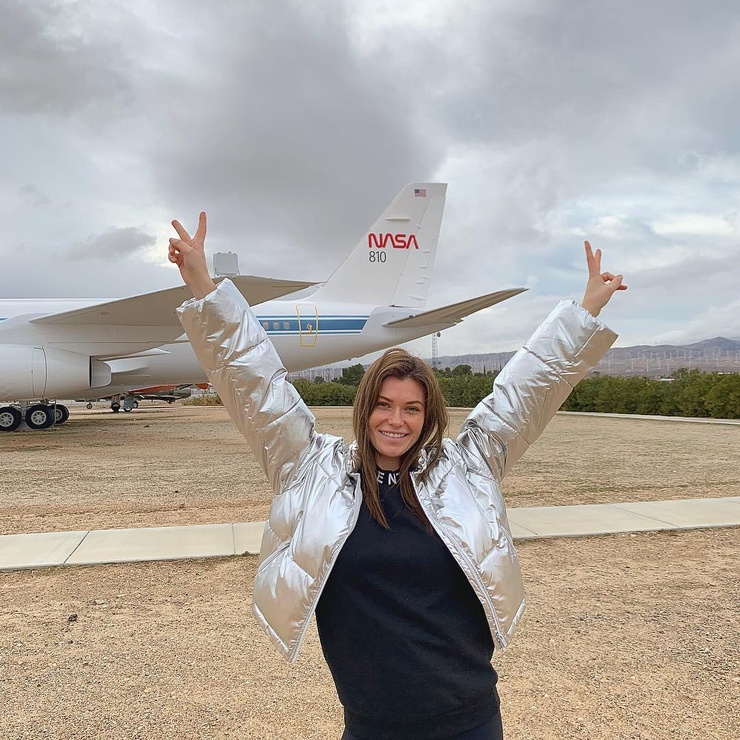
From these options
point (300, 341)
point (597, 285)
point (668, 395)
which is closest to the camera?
point (597, 285)

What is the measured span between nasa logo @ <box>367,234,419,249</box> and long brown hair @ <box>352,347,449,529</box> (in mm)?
17299

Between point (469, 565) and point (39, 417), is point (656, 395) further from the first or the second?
point (469, 565)

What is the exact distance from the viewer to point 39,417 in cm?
1889

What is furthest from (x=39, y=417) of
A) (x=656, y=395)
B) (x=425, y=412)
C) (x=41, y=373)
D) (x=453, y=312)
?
(x=656, y=395)

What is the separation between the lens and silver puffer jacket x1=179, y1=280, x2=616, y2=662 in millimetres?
1653

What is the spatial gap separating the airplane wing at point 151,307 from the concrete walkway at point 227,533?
6693 mm

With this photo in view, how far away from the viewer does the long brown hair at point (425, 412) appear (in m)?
1.79

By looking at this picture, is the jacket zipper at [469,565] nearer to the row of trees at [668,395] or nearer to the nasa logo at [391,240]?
the nasa logo at [391,240]

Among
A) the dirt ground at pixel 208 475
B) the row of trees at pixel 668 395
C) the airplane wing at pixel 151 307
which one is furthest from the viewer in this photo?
the row of trees at pixel 668 395

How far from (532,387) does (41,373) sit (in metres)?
14.7

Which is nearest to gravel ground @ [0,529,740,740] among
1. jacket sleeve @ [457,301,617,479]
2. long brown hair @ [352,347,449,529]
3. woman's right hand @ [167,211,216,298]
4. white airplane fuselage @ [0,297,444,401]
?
jacket sleeve @ [457,301,617,479]

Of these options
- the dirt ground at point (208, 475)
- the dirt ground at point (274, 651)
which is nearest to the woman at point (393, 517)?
the dirt ground at point (274, 651)

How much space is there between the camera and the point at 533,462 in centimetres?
1129

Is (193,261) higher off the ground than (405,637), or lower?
higher
